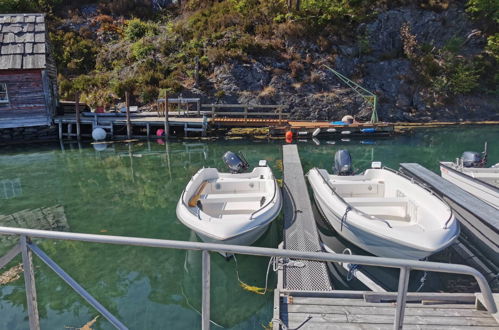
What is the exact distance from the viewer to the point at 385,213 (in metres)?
7.66

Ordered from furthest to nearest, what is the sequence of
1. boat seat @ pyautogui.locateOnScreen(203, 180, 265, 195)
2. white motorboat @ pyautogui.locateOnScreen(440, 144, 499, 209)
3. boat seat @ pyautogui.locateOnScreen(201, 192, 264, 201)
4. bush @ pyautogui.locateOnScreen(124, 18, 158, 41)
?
bush @ pyautogui.locateOnScreen(124, 18, 158, 41), boat seat @ pyautogui.locateOnScreen(203, 180, 265, 195), white motorboat @ pyautogui.locateOnScreen(440, 144, 499, 209), boat seat @ pyautogui.locateOnScreen(201, 192, 264, 201)

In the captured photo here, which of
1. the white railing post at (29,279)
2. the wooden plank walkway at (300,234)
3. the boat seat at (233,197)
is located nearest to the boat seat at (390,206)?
the wooden plank walkway at (300,234)

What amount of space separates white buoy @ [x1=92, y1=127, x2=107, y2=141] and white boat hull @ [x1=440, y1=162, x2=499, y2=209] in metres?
16.6

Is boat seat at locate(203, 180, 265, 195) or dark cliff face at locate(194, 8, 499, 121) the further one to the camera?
dark cliff face at locate(194, 8, 499, 121)

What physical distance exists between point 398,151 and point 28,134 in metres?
19.4

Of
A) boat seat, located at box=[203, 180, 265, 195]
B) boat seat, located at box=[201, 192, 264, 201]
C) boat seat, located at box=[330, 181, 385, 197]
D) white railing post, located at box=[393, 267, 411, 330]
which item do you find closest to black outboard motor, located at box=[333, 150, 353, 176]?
boat seat, located at box=[330, 181, 385, 197]

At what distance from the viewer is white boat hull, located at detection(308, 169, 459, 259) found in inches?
224

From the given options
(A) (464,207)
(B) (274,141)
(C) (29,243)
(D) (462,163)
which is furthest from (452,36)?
(C) (29,243)

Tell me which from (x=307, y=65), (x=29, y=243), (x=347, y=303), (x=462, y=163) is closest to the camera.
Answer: (x=29, y=243)

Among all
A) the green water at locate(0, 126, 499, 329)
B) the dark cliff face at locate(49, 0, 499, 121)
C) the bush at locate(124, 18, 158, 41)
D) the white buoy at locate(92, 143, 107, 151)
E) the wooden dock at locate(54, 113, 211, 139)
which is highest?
the bush at locate(124, 18, 158, 41)

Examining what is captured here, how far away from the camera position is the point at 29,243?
2.38 m

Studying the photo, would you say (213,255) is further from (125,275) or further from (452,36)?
(452,36)

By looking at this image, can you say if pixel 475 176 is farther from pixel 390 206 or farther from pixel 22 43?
pixel 22 43

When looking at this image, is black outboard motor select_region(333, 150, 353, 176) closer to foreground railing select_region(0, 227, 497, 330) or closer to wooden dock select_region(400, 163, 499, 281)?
wooden dock select_region(400, 163, 499, 281)
